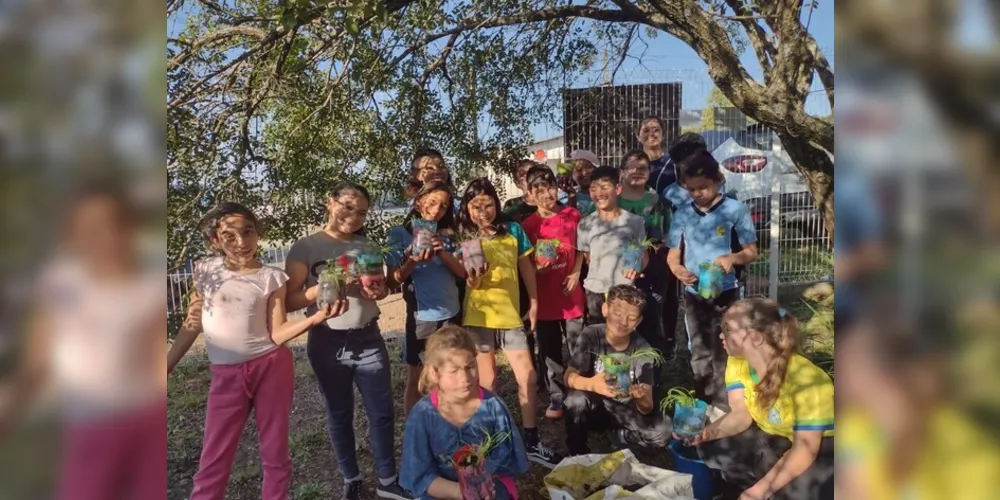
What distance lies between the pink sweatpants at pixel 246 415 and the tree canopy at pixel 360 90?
78 cm

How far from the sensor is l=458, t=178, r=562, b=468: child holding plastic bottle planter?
12.8ft

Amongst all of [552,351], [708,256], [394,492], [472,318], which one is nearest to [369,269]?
[472,318]

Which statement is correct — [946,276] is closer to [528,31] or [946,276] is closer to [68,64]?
[68,64]

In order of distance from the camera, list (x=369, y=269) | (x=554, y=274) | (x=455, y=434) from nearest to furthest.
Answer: (x=455, y=434)
(x=369, y=269)
(x=554, y=274)

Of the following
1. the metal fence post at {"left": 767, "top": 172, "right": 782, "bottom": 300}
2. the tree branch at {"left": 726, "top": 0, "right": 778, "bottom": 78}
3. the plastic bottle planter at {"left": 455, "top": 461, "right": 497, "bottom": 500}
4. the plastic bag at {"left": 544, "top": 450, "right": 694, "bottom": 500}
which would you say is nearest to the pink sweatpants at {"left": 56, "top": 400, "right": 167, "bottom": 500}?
the plastic bottle planter at {"left": 455, "top": 461, "right": 497, "bottom": 500}

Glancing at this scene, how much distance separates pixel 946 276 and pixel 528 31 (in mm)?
5383

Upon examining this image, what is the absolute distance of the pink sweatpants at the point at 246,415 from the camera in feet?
9.93

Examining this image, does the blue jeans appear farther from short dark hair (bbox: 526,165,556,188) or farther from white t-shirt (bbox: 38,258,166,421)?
white t-shirt (bbox: 38,258,166,421)

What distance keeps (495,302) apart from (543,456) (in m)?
1.04

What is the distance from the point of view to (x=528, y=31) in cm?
571

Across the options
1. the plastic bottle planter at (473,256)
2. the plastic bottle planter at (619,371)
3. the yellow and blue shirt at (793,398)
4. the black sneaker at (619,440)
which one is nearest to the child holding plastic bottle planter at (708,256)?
the black sneaker at (619,440)

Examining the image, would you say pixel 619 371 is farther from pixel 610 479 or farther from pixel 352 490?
pixel 352 490

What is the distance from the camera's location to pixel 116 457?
2.85 ft

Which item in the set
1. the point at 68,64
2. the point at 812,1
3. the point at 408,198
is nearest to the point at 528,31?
the point at 408,198
